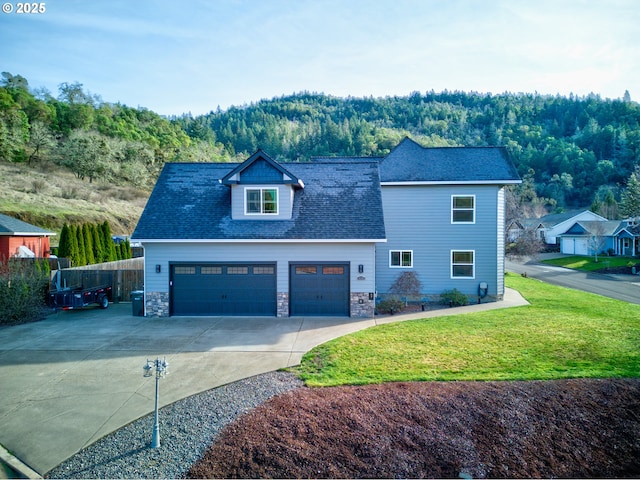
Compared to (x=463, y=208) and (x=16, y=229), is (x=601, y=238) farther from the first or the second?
Answer: (x=16, y=229)

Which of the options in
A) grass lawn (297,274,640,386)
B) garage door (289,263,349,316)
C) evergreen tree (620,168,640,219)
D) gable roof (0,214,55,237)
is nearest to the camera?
grass lawn (297,274,640,386)

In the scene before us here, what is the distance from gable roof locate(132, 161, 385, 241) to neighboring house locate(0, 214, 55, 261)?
1384 centimetres

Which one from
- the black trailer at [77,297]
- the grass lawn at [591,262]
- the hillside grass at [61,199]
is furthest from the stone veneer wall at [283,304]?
the grass lawn at [591,262]

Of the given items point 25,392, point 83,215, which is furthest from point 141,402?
point 83,215

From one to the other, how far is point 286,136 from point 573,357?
71.5 m

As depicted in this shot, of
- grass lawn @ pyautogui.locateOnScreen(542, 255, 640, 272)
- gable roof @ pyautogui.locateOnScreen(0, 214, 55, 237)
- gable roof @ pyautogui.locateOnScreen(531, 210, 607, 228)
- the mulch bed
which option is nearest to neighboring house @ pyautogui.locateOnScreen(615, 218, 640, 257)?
grass lawn @ pyautogui.locateOnScreen(542, 255, 640, 272)

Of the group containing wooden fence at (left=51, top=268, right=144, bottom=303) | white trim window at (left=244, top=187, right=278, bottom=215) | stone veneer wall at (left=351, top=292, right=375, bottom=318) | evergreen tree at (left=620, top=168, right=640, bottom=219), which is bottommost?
stone veneer wall at (left=351, top=292, right=375, bottom=318)

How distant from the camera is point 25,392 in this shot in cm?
738

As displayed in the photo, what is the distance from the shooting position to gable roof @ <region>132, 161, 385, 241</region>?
13.6 metres

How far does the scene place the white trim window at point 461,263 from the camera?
15727 mm

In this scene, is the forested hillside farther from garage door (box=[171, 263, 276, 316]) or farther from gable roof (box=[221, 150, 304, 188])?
gable roof (box=[221, 150, 304, 188])

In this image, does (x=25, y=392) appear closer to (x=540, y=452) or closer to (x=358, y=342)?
(x=358, y=342)

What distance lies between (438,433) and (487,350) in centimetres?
410

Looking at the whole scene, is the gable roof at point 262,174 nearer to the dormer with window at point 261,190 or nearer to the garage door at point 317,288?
the dormer with window at point 261,190
